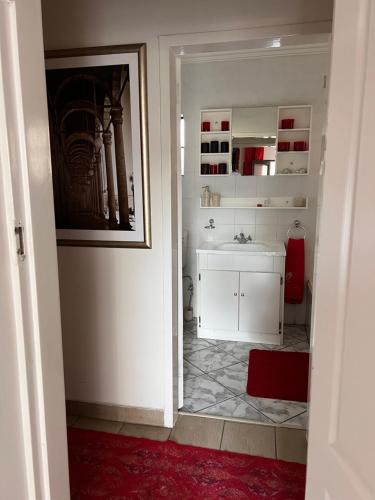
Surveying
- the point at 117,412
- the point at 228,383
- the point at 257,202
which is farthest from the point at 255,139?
the point at 117,412

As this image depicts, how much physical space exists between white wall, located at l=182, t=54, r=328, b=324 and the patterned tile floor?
0.76 metres

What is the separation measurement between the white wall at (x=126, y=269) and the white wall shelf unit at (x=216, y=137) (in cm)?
177

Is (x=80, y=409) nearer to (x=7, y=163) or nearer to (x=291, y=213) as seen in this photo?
(x=7, y=163)

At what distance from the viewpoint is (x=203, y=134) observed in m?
3.68

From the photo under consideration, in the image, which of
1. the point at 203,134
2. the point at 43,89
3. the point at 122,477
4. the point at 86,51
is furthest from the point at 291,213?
the point at 43,89

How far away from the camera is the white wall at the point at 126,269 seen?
185 cm

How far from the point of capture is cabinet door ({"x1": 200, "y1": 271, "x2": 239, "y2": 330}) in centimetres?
346

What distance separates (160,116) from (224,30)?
1.73 ft

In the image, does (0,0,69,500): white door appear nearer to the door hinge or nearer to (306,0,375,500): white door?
the door hinge

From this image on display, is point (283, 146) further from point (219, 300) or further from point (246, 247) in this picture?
point (219, 300)

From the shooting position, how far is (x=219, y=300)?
3.52m

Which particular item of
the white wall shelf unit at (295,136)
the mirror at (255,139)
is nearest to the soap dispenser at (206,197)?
the mirror at (255,139)

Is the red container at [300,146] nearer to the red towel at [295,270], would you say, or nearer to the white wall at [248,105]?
the white wall at [248,105]

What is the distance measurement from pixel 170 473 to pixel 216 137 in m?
2.92
